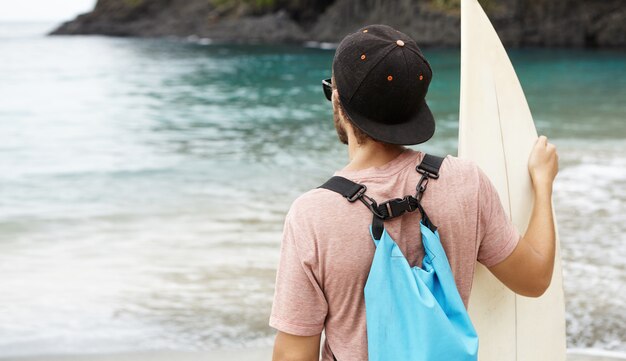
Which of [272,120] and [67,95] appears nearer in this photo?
[272,120]

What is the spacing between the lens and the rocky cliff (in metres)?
30.7

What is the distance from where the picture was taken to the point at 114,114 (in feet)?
52.7

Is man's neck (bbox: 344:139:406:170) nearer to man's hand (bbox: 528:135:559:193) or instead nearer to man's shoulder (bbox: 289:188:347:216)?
man's shoulder (bbox: 289:188:347:216)

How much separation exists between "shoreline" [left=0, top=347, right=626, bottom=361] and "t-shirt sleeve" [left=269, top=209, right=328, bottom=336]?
2.19 m

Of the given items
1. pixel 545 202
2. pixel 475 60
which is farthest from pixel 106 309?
pixel 545 202

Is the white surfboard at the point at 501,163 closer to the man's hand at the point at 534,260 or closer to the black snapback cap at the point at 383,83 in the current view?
the man's hand at the point at 534,260

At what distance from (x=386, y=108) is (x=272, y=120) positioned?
13003 mm

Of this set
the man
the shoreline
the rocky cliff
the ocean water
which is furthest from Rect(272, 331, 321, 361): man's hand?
the rocky cliff

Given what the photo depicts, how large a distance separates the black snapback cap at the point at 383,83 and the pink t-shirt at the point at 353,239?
0.06m

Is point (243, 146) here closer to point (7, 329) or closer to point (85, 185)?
point (85, 185)

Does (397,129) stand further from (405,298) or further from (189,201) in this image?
(189,201)

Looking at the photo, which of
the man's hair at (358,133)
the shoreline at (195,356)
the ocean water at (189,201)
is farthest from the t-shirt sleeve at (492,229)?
the ocean water at (189,201)

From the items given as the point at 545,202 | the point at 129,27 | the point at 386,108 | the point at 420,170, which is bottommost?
the point at 129,27

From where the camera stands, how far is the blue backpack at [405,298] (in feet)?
4.48
